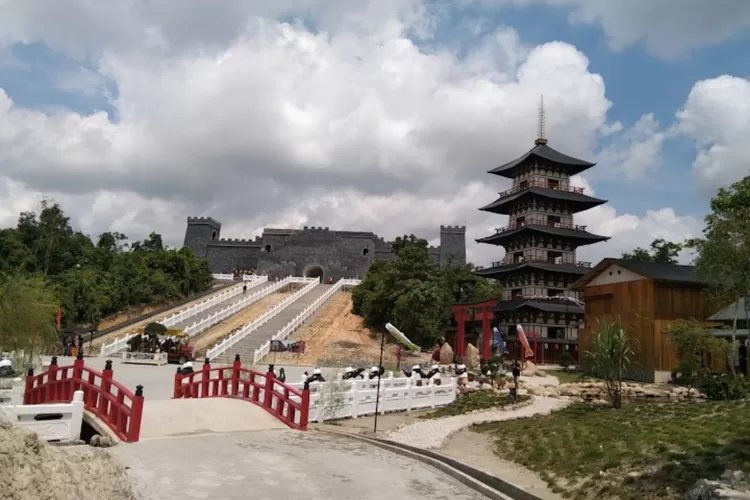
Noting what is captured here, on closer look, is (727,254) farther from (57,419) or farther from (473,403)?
(57,419)

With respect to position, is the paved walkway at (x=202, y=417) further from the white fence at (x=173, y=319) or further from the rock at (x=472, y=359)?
the white fence at (x=173, y=319)

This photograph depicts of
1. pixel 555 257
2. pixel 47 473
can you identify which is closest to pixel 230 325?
pixel 555 257

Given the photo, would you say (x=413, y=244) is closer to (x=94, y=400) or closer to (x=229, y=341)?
(x=229, y=341)

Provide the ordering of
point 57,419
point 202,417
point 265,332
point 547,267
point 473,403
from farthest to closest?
point 547,267, point 265,332, point 473,403, point 202,417, point 57,419

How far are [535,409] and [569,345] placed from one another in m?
20.1

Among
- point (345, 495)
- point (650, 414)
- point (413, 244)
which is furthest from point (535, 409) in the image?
point (413, 244)

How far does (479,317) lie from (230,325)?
47.8 ft

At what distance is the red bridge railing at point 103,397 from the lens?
9.27 meters

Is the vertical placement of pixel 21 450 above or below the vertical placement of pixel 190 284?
below

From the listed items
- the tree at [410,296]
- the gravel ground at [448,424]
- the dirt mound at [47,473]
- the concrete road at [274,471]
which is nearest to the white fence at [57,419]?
the concrete road at [274,471]

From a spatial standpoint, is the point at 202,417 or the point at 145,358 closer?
the point at 202,417

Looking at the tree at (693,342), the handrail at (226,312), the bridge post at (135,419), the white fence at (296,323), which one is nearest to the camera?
the bridge post at (135,419)

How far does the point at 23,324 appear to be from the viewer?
51.2 feet

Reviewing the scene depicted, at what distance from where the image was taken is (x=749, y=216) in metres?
17.0
